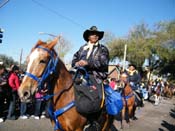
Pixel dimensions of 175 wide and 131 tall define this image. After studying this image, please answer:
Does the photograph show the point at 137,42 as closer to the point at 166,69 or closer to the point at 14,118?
the point at 166,69

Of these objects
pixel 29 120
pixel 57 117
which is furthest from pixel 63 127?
pixel 29 120

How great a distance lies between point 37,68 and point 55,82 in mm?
649

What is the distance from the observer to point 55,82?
421 cm

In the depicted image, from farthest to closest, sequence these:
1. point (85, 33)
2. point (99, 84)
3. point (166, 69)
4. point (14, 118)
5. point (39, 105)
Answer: point (166, 69)
point (39, 105)
point (14, 118)
point (85, 33)
point (99, 84)

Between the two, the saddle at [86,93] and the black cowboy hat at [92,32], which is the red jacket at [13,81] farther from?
the saddle at [86,93]

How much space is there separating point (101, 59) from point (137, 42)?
3850cm

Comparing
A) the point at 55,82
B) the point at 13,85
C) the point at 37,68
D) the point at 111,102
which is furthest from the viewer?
the point at 13,85

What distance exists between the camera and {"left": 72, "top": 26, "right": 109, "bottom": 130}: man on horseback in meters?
4.69

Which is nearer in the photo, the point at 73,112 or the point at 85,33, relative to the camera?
the point at 73,112

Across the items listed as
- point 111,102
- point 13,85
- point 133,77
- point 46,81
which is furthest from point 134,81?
point 46,81

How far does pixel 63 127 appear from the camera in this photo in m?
4.23

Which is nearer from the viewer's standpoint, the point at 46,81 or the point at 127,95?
the point at 46,81

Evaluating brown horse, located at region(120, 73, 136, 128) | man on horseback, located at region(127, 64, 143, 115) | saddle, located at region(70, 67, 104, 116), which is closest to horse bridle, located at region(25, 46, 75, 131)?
saddle, located at region(70, 67, 104, 116)

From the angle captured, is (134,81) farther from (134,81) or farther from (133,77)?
(133,77)
